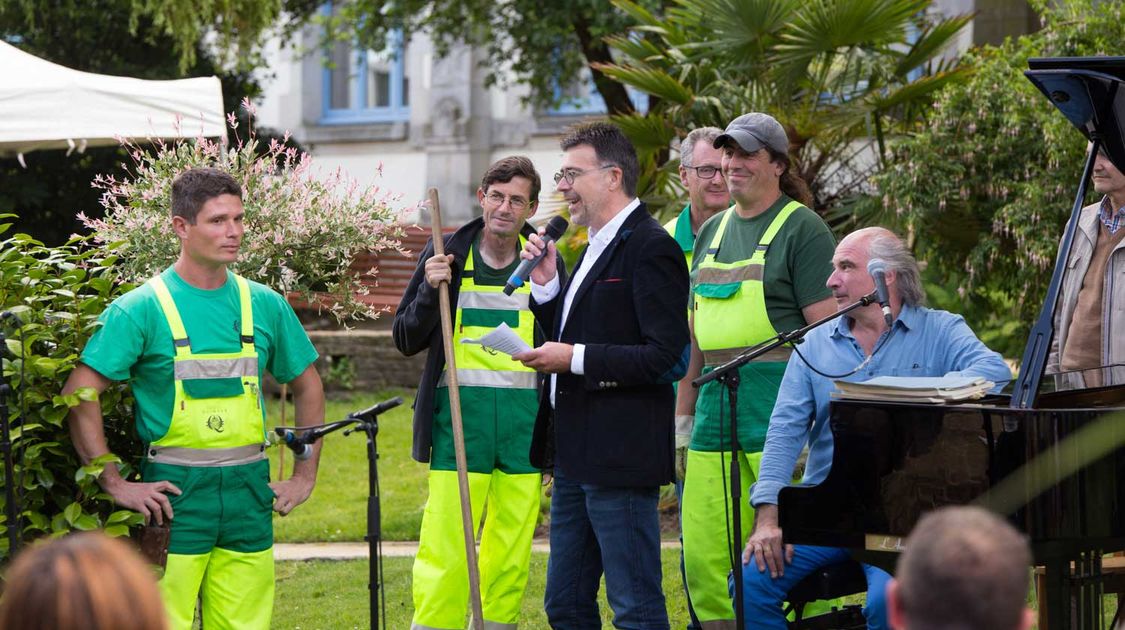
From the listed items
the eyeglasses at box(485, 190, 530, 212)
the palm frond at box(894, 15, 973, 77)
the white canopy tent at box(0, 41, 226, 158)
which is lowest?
Result: the eyeglasses at box(485, 190, 530, 212)

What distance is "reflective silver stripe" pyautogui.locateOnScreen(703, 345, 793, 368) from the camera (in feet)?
18.9

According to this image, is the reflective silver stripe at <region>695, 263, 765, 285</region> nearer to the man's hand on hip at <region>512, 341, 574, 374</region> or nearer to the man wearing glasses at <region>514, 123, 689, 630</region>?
the man wearing glasses at <region>514, 123, 689, 630</region>

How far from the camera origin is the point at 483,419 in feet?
Result: 19.3

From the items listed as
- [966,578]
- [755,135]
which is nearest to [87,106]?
[755,135]

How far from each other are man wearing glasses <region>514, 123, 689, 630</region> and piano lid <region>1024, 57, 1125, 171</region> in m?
1.43

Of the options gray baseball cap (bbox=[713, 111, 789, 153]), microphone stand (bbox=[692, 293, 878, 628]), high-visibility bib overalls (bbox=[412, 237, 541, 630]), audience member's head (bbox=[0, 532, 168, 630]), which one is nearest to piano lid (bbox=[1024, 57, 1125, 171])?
microphone stand (bbox=[692, 293, 878, 628])

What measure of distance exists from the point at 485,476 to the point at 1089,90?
2.79 m

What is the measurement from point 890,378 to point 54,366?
300 cm

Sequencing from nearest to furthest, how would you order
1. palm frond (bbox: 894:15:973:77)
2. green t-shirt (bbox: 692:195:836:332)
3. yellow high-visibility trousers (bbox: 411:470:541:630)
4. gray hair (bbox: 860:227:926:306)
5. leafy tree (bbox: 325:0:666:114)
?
1. gray hair (bbox: 860:227:926:306)
2. green t-shirt (bbox: 692:195:836:332)
3. yellow high-visibility trousers (bbox: 411:470:541:630)
4. palm frond (bbox: 894:15:973:77)
5. leafy tree (bbox: 325:0:666:114)

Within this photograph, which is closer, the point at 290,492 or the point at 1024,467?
the point at 1024,467

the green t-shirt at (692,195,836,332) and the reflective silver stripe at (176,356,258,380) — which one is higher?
the green t-shirt at (692,195,836,332)

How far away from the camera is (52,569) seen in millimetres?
2305

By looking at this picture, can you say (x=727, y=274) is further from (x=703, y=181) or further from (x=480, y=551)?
(x=480, y=551)

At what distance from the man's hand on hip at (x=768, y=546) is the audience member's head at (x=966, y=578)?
288cm
